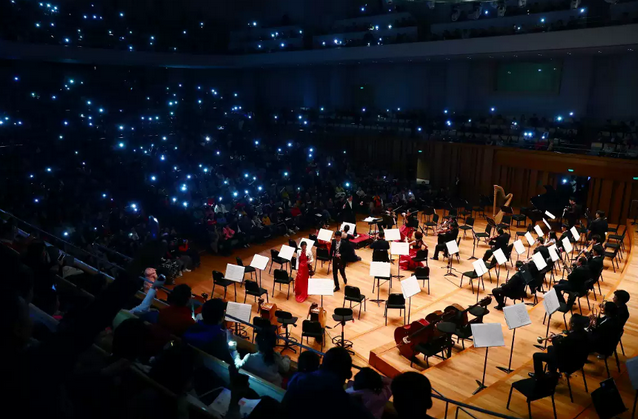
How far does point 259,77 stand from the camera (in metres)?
32.1

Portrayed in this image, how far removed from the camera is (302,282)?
1097 cm

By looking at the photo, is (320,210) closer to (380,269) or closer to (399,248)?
(399,248)

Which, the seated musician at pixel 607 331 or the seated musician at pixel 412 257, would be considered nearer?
the seated musician at pixel 607 331

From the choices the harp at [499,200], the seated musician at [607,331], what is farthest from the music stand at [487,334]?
the harp at [499,200]

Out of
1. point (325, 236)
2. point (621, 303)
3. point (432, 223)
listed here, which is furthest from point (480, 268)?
point (432, 223)

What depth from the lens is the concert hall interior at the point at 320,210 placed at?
3.61 meters

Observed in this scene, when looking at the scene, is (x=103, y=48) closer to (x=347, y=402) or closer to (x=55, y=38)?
(x=55, y=38)

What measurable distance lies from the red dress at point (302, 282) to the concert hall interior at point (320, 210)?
0.04 metres

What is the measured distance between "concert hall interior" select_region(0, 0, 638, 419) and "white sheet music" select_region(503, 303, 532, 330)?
42 millimetres

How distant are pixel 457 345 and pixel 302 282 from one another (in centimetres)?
379

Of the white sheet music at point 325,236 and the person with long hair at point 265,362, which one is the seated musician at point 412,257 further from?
the person with long hair at point 265,362

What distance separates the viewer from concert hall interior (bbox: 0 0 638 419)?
361 centimetres

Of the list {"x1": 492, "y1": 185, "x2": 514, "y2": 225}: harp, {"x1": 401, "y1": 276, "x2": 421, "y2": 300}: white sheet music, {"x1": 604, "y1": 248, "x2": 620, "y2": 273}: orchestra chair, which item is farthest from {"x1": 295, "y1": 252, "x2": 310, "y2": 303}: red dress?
{"x1": 492, "y1": 185, "x2": 514, "y2": 225}: harp

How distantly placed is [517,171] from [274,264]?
11.0m
